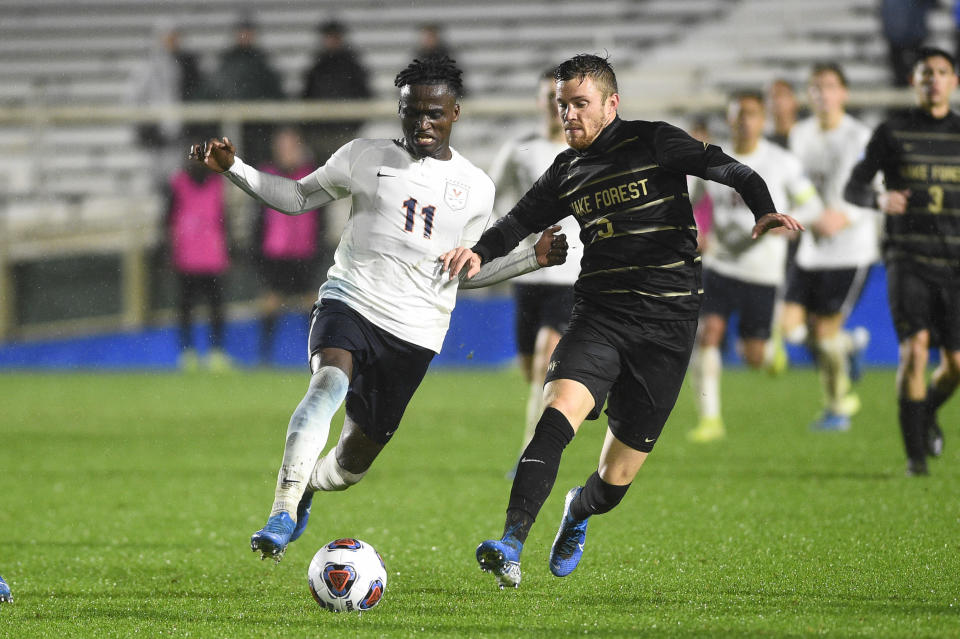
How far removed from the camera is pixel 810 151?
9.85 metres

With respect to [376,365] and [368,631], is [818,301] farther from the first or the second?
[368,631]

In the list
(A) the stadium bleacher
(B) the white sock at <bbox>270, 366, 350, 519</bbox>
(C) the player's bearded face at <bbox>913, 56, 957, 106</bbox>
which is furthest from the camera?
(A) the stadium bleacher

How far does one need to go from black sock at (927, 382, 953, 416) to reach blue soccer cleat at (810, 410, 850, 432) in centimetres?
189

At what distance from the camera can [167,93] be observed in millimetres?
15422

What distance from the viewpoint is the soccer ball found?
4.42m

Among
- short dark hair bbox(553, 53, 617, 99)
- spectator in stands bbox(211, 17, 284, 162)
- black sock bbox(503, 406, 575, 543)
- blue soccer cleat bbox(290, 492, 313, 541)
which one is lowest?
spectator in stands bbox(211, 17, 284, 162)

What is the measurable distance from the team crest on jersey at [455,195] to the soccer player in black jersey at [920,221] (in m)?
2.77

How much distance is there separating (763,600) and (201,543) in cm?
266

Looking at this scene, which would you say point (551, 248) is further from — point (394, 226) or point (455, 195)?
point (394, 226)

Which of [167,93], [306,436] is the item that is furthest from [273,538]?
[167,93]

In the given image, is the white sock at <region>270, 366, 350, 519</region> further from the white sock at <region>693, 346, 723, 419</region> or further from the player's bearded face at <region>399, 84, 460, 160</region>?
the white sock at <region>693, 346, 723, 419</region>

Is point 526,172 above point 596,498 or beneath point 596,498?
above

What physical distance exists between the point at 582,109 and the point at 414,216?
827mm

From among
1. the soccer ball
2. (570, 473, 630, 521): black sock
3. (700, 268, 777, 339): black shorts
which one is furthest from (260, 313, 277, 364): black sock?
the soccer ball
